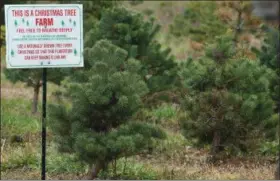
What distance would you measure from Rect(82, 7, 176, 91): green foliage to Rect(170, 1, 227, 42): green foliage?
19.2ft

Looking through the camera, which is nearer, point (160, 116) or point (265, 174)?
point (265, 174)

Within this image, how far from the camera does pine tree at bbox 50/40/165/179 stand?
21.2 ft

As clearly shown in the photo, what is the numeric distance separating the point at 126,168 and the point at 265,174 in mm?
1730

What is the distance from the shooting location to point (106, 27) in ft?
38.5

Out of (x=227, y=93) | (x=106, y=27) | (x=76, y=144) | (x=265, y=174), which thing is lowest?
(x=265, y=174)

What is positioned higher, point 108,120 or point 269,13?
point 269,13

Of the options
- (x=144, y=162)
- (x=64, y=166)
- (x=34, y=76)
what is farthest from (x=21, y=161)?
(x=34, y=76)

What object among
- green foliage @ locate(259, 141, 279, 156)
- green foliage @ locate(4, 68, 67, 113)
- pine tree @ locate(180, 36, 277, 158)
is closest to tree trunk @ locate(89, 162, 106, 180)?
pine tree @ locate(180, 36, 277, 158)

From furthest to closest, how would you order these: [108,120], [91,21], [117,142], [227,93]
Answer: [91,21]
[227,93]
[108,120]
[117,142]

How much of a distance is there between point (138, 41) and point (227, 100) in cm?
390

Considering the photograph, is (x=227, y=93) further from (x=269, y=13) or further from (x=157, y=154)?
(x=269, y=13)

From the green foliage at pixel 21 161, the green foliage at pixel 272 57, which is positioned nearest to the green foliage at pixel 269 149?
the green foliage at pixel 272 57

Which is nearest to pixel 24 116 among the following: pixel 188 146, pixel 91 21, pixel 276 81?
pixel 91 21

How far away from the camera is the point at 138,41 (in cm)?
1203
